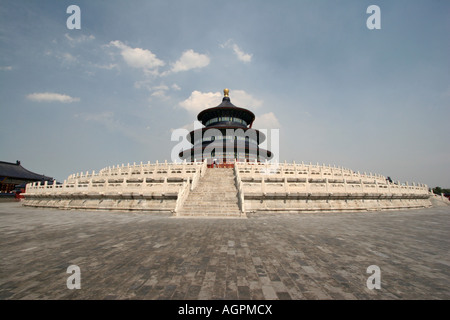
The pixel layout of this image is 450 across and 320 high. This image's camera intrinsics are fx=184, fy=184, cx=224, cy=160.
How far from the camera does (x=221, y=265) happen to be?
434 centimetres

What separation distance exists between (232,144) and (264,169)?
23.0 m

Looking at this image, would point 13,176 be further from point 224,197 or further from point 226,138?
point 224,197

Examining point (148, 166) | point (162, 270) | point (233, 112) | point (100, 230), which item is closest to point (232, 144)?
point (233, 112)

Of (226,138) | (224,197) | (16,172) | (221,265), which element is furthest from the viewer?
(226,138)

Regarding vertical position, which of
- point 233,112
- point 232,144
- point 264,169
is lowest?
point 264,169

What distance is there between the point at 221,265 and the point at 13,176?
5937 centimetres

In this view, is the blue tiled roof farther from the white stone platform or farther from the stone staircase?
the stone staircase

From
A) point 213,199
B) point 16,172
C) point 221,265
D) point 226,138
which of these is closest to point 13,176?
point 16,172

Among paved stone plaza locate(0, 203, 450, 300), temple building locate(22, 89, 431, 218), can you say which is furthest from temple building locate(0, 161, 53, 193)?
paved stone plaza locate(0, 203, 450, 300)

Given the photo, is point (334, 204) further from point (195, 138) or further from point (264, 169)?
point (195, 138)

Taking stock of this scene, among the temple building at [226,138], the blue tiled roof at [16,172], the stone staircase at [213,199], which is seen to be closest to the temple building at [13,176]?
the blue tiled roof at [16,172]

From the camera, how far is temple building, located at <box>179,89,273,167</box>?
141 feet

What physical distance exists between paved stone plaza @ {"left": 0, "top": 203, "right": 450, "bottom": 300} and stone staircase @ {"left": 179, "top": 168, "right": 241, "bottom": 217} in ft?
15.3
